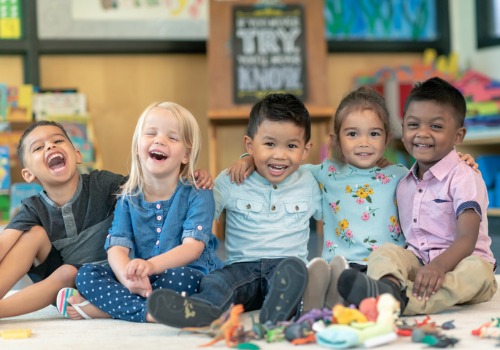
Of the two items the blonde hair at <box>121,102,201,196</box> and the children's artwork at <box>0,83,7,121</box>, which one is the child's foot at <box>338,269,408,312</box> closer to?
the blonde hair at <box>121,102,201,196</box>

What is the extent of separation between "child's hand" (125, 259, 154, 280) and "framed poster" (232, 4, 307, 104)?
2457 mm

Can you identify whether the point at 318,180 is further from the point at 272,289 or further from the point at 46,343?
the point at 46,343

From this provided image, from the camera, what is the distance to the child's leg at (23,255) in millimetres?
1963

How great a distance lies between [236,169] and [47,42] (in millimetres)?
2386

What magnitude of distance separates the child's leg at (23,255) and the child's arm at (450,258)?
0.88 m

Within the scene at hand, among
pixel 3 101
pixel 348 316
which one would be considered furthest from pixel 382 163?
pixel 3 101

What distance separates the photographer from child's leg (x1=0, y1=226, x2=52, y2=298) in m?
1.96

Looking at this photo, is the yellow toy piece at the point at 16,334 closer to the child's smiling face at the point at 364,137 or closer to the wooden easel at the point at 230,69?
the child's smiling face at the point at 364,137

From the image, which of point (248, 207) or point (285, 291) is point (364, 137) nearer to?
point (248, 207)

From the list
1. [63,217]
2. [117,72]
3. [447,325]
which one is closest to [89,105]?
[117,72]

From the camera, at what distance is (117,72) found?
4.34 m

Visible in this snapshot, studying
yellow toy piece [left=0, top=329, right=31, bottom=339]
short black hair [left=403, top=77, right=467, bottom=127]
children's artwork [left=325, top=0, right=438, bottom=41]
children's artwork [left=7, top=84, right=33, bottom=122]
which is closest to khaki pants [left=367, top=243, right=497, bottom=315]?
short black hair [left=403, top=77, right=467, bottom=127]

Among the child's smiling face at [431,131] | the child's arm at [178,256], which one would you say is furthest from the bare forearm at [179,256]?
the child's smiling face at [431,131]

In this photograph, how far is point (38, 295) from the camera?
1958mm
